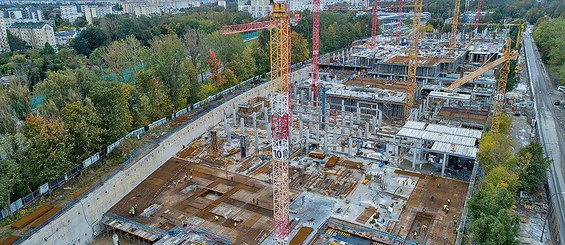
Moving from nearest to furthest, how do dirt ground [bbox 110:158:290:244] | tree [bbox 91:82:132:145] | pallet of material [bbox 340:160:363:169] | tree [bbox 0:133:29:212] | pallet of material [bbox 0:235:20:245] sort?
pallet of material [bbox 0:235:20:245], tree [bbox 0:133:29:212], dirt ground [bbox 110:158:290:244], tree [bbox 91:82:132:145], pallet of material [bbox 340:160:363:169]

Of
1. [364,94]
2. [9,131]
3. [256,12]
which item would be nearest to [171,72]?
[9,131]

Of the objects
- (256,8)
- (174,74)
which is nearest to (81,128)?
(174,74)

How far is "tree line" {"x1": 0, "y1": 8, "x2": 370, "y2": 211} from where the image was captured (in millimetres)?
26581

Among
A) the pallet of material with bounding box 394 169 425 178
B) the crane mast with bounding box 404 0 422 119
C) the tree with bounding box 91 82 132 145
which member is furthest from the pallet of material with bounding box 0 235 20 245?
the crane mast with bounding box 404 0 422 119

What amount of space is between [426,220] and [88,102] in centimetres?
2735

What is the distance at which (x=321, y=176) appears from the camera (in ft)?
112

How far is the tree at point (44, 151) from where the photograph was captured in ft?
85.8

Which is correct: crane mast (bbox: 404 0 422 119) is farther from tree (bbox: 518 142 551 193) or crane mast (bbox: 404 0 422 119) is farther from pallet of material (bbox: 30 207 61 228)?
pallet of material (bbox: 30 207 61 228)

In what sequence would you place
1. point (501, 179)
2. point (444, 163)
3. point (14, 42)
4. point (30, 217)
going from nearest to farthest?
point (30, 217) → point (501, 179) → point (444, 163) → point (14, 42)

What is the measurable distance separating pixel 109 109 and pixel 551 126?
4731 cm

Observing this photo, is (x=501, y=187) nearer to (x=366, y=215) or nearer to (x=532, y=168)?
(x=532, y=168)

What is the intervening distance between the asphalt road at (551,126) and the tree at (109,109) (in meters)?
33.9

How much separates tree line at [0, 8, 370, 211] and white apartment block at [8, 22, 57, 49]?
1516cm

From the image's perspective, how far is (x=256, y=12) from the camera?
165375 mm
